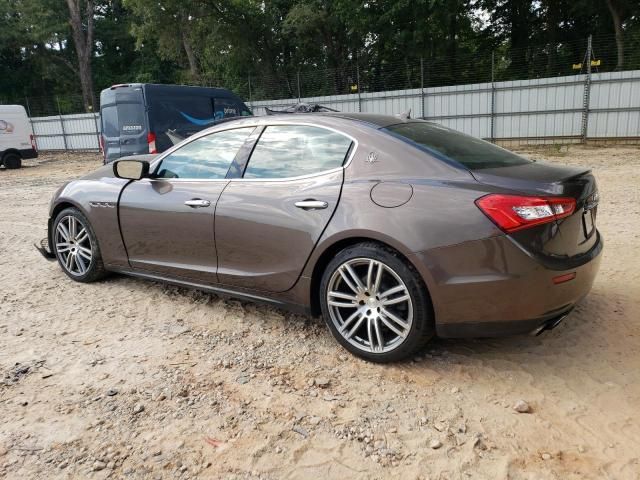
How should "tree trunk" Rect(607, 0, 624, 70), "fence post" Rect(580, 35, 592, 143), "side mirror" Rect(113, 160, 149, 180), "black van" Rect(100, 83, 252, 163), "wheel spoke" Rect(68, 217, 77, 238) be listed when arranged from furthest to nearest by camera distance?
"tree trunk" Rect(607, 0, 624, 70)
"fence post" Rect(580, 35, 592, 143)
"black van" Rect(100, 83, 252, 163)
"wheel spoke" Rect(68, 217, 77, 238)
"side mirror" Rect(113, 160, 149, 180)

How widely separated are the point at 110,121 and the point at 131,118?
85cm

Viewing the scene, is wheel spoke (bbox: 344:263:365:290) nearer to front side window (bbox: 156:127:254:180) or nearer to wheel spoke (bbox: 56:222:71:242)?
front side window (bbox: 156:127:254:180)

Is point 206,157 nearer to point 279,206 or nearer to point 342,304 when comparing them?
point 279,206

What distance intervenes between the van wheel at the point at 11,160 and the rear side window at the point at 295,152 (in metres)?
18.0

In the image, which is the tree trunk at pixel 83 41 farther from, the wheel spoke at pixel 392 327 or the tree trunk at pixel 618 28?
the wheel spoke at pixel 392 327

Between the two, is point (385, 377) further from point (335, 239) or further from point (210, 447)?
point (210, 447)

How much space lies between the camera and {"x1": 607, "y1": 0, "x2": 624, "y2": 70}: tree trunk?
635 inches

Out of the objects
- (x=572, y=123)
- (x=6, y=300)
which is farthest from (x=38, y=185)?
(x=572, y=123)

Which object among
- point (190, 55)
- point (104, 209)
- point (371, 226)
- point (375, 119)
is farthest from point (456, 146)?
point (190, 55)

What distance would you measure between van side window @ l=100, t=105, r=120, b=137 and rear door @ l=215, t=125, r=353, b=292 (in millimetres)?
9034

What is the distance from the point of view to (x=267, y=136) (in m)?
3.46

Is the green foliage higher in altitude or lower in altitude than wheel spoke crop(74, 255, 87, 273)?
higher

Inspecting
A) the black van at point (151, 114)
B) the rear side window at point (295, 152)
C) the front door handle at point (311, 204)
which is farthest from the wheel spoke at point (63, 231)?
the black van at point (151, 114)

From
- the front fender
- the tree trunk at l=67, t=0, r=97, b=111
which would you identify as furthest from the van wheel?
the front fender
